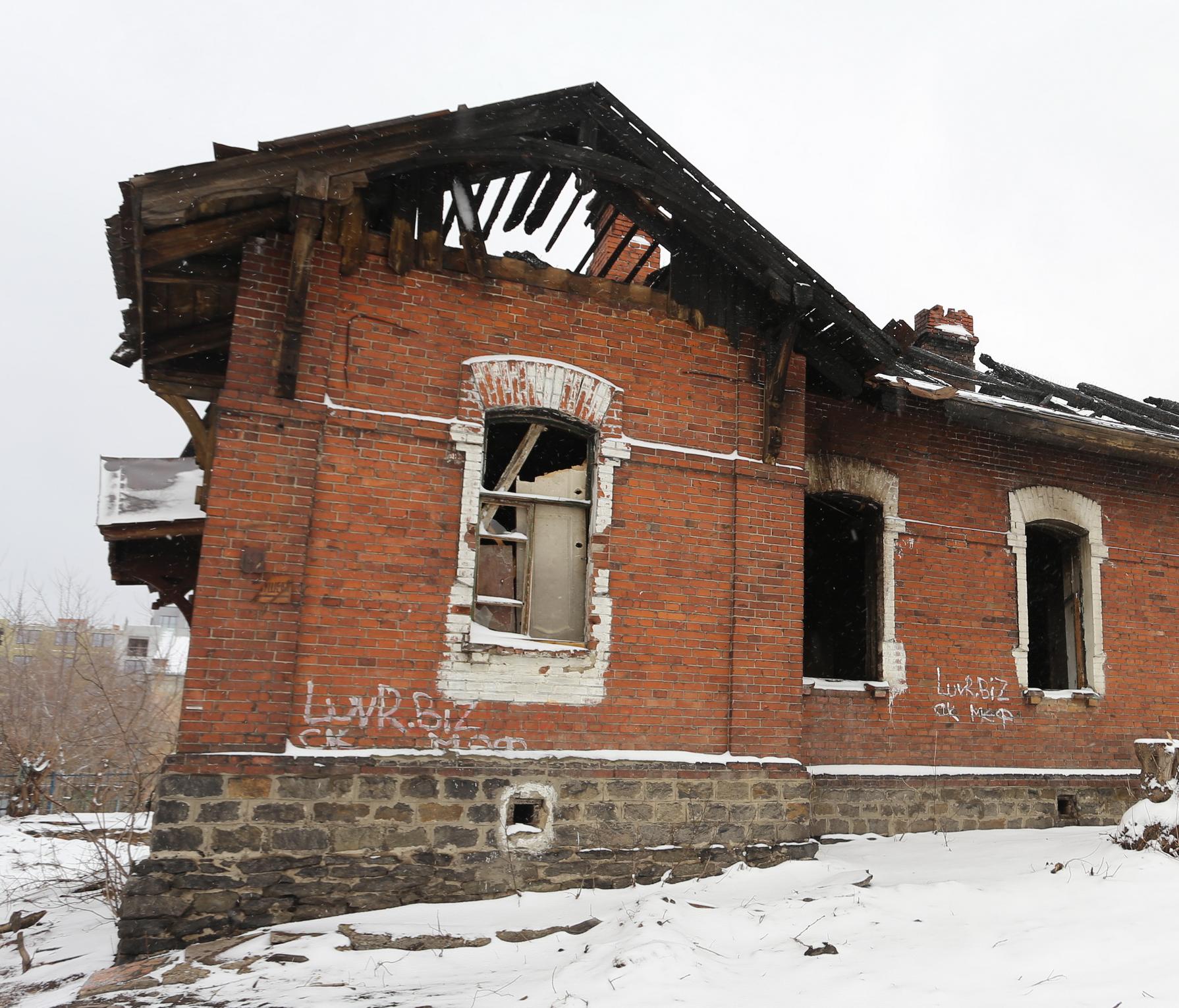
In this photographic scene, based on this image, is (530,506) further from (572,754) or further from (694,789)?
(694,789)

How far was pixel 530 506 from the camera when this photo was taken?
6.94m

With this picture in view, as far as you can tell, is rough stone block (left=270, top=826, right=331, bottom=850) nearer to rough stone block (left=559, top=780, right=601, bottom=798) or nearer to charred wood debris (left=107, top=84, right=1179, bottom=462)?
rough stone block (left=559, top=780, right=601, bottom=798)

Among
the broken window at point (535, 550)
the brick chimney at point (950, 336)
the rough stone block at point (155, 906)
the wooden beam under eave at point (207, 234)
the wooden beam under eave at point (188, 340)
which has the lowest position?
the rough stone block at point (155, 906)

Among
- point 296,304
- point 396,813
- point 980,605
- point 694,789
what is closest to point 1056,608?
point 980,605

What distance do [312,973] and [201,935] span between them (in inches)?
38.3

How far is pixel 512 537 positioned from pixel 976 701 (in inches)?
199

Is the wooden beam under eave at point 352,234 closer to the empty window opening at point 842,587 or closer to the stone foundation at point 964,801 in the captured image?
the empty window opening at point 842,587

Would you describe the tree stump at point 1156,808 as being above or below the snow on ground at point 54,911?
above

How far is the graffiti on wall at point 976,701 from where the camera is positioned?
28.5 feet

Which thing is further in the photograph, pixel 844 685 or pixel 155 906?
pixel 844 685

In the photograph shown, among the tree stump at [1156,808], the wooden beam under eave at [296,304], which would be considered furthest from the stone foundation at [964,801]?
the wooden beam under eave at [296,304]

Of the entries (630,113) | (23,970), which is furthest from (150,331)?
(23,970)

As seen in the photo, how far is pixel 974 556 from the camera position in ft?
30.0

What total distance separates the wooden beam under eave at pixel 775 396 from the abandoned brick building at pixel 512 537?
0.11 feet
